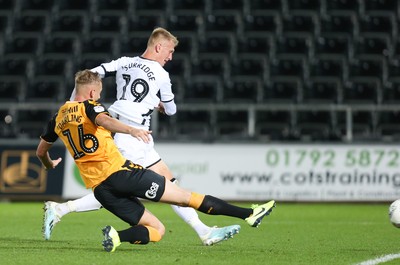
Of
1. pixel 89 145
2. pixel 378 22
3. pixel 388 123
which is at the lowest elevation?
pixel 388 123

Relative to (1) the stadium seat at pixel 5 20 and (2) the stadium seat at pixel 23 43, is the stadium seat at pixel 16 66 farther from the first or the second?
(1) the stadium seat at pixel 5 20

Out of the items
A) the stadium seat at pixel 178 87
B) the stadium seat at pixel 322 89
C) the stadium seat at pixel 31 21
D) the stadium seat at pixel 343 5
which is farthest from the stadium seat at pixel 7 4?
the stadium seat at pixel 322 89

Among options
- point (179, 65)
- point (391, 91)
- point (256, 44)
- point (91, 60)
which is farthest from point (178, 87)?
point (391, 91)

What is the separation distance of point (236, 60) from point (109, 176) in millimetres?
11558

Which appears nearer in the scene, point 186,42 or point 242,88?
point 242,88

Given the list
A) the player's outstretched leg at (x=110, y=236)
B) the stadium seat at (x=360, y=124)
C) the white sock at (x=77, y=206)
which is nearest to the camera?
the player's outstretched leg at (x=110, y=236)

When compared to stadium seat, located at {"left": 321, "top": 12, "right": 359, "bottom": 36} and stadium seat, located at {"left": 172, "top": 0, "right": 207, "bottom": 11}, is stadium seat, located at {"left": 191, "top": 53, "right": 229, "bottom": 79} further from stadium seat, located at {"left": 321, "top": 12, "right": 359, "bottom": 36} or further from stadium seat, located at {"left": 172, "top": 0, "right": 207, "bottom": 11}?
stadium seat, located at {"left": 321, "top": 12, "right": 359, "bottom": 36}

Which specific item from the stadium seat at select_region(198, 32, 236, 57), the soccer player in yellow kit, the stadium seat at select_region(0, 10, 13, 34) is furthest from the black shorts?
the stadium seat at select_region(0, 10, 13, 34)

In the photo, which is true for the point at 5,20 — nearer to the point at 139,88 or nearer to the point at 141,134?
the point at 139,88

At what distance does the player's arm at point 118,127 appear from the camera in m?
6.43

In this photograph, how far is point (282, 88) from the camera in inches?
698

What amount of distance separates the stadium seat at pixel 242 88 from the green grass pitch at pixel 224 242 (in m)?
4.84

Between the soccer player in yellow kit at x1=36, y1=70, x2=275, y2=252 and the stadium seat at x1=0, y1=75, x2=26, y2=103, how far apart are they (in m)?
11.3

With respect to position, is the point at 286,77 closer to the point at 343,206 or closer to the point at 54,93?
the point at 343,206
